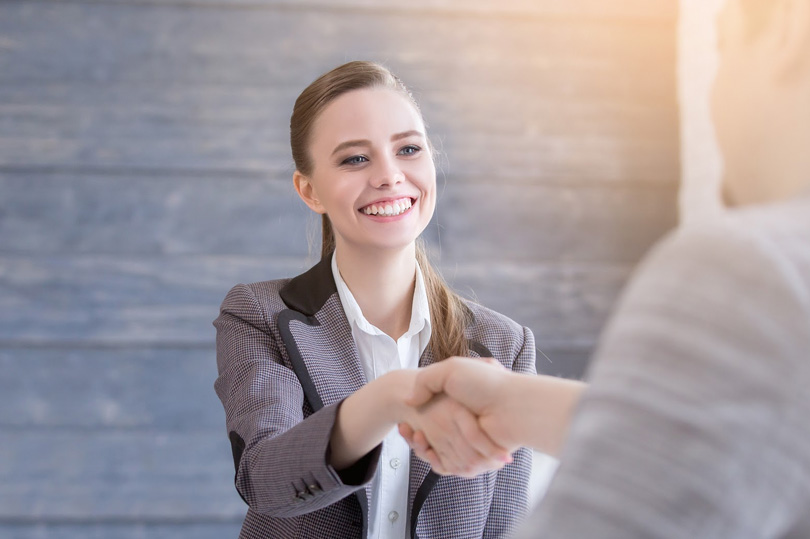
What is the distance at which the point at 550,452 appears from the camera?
796mm

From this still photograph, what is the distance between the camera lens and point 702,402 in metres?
0.40

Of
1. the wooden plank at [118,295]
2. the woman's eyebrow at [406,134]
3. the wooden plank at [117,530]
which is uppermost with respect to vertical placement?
the woman's eyebrow at [406,134]

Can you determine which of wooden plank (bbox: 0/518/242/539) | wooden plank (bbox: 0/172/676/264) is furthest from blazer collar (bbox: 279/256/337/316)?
wooden plank (bbox: 0/518/242/539)

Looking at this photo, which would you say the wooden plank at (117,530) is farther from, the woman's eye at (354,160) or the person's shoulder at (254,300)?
the woman's eye at (354,160)

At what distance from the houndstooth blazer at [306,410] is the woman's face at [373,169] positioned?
0.14 metres

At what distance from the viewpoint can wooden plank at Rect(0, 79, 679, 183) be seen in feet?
7.25

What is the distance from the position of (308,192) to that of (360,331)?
0.98 feet

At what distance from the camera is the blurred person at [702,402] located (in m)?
0.40

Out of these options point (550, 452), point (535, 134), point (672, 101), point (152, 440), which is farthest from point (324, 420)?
point (672, 101)

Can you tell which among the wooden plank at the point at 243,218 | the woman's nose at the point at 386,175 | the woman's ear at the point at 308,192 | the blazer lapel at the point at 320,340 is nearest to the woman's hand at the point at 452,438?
the blazer lapel at the point at 320,340

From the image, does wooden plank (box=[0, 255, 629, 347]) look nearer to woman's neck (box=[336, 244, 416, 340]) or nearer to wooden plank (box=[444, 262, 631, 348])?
wooden plank (box=[444, 262, 631, 348])

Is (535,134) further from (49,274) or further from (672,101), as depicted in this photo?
(49,274)

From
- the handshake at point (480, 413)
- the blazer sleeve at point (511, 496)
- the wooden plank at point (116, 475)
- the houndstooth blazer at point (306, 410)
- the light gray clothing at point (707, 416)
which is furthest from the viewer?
the wooden plank at point (116, 475)

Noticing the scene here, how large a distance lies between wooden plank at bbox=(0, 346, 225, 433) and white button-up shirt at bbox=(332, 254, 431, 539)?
Answer: 2.77 feet
